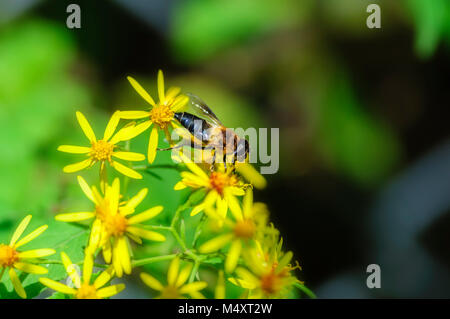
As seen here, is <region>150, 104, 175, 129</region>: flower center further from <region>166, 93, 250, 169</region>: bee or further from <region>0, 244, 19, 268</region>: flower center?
<region>0, 244, 19, 268</region>: flower center

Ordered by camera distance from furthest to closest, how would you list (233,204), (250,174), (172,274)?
(250,174)
(233,204)
(172,274)

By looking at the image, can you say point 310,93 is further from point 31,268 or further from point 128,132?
point 31,268

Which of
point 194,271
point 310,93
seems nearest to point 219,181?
point 194,271

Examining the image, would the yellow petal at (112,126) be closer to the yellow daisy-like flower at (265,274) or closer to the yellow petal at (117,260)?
the yellow petal at (117,260)

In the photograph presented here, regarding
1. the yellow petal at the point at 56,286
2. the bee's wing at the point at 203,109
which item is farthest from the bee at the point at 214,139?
the yellow petal at the point at 56,286

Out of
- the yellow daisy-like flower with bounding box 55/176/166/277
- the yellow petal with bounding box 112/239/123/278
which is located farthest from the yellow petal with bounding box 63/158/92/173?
the yellow petal with bounding box 112/239/123/278
